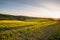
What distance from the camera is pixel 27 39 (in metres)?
18.1

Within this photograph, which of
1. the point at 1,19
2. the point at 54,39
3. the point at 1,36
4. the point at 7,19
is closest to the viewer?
the point at 1,36

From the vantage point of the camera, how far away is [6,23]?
1001 inches

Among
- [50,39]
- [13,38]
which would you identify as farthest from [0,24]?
[50,39]

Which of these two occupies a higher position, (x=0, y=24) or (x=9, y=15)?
(x=9, y=15)

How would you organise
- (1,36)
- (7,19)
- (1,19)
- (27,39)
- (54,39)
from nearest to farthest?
(1,36)
(27,39)
(54,39)
(1,19)
(7,19)

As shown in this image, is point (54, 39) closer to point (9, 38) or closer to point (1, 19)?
point (9, 38)

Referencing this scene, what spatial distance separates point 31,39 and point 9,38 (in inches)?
120

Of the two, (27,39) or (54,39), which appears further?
(54,39)

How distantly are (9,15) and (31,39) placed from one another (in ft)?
21.8

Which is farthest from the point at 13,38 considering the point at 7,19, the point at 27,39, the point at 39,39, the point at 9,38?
the point at 7,19

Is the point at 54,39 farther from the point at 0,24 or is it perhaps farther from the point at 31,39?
the point at 0,24

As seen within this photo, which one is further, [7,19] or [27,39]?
[7,19]

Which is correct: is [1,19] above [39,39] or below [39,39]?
above

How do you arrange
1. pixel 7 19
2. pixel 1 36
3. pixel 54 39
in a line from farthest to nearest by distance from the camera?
1. pixel 7 19
2. pixel 54 39
3. pixel 1 36
